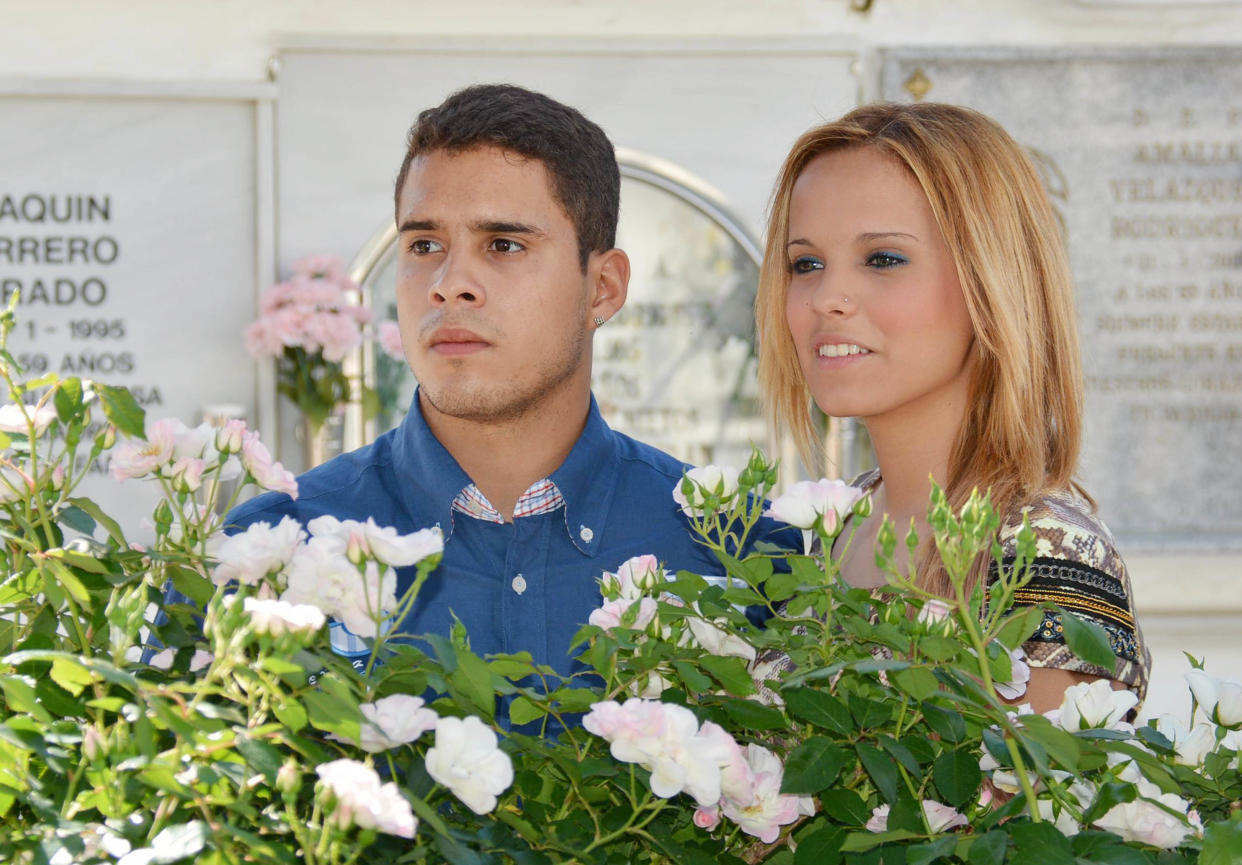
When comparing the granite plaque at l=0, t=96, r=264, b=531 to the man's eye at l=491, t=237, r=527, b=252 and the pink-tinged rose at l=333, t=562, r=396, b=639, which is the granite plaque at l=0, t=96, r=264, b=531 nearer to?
the man's eye at l=491, t=237, r=527, b=252

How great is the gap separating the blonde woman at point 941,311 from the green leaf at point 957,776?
28.5 inches

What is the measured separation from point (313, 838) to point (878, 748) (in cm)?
40

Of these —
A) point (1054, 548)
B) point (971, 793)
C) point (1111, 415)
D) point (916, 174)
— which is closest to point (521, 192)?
point (916, 174)

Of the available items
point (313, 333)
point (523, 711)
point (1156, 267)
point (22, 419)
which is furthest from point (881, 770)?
point (1156, 267)

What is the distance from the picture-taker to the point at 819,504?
1.05 meters

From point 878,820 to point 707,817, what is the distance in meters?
0.12

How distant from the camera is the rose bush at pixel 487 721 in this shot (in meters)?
0.76

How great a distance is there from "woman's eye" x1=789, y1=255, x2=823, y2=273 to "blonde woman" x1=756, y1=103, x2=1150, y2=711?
0.06 feet

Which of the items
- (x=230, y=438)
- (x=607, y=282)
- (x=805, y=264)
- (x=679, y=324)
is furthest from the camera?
(x=679, y=324)

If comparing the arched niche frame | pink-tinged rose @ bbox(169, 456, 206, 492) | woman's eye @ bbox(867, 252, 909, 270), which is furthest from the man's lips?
→ the arched niche frame

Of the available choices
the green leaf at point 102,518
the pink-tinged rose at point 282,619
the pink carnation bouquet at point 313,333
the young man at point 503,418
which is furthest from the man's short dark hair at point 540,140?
the pink carnation bouquet at point 313,333

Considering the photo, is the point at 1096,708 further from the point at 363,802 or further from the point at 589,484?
the point at 589,484

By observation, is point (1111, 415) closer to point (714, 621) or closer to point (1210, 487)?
point (1210, 487)

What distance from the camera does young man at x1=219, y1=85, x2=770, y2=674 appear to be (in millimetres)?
1936
